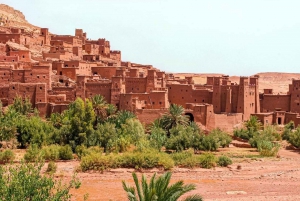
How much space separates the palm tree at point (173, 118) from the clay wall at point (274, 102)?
28.9 ft

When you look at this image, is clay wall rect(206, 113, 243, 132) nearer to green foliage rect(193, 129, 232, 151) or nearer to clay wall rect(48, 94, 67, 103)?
green foliage rect(193, 129, 232, 151)

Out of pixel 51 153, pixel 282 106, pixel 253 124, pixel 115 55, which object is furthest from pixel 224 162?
pixel 115 55

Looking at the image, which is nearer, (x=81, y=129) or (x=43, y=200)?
(x=43, y=200)

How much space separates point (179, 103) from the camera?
32.6 metres

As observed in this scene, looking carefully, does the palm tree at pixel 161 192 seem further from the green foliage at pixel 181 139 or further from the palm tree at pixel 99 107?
the palm tree at pixel 99 107

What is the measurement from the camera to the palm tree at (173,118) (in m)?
28.3

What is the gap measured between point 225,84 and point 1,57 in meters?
15.6

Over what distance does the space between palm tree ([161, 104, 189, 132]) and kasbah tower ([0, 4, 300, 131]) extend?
0.67 m

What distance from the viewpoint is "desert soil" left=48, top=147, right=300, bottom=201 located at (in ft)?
59.5

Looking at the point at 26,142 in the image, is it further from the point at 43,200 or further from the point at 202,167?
the point at 43,200

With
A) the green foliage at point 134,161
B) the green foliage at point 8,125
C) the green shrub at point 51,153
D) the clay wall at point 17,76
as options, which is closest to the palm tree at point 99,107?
the green foliage at point 8,125

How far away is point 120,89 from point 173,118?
12.6 ft

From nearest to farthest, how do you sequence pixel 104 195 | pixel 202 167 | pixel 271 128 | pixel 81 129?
A: 1. pixel 104 195
2. pixel 202 167
3. pixel 81 129
4. pixel 271 128

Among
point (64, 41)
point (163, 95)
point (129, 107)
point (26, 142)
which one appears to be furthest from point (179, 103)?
point (64, 41)
